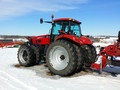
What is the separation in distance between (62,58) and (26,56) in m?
2.73

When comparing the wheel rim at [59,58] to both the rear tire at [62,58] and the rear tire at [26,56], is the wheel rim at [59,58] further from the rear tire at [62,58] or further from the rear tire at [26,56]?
the rear tire at [26,56]

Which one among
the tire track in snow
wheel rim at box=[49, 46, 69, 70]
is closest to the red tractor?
wheel rim at box=[49, 46, 69, 70]

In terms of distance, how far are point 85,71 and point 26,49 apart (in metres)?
3.15

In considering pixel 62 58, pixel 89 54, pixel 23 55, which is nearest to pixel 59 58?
pixel 62 58

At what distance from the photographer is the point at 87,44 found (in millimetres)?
7773

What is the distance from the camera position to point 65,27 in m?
7.96

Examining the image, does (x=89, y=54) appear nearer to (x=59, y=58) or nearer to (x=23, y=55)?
(x=59, y=58)

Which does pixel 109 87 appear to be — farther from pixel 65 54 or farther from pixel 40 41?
pixel 40 41

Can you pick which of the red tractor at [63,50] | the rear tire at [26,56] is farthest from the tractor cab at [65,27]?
the rear tire at [26,56]

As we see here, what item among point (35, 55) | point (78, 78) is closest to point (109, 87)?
point (78, 78)

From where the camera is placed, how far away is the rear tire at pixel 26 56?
9.02 metres

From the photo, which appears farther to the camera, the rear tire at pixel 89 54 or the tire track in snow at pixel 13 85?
the rear tire at pixel 89 54

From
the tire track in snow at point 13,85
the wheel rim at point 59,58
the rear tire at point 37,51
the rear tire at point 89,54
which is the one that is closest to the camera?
the tire track in snow at point 13,85

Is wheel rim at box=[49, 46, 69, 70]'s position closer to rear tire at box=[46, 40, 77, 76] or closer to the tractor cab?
rear tire at box=[46, 40, 77, 76]
